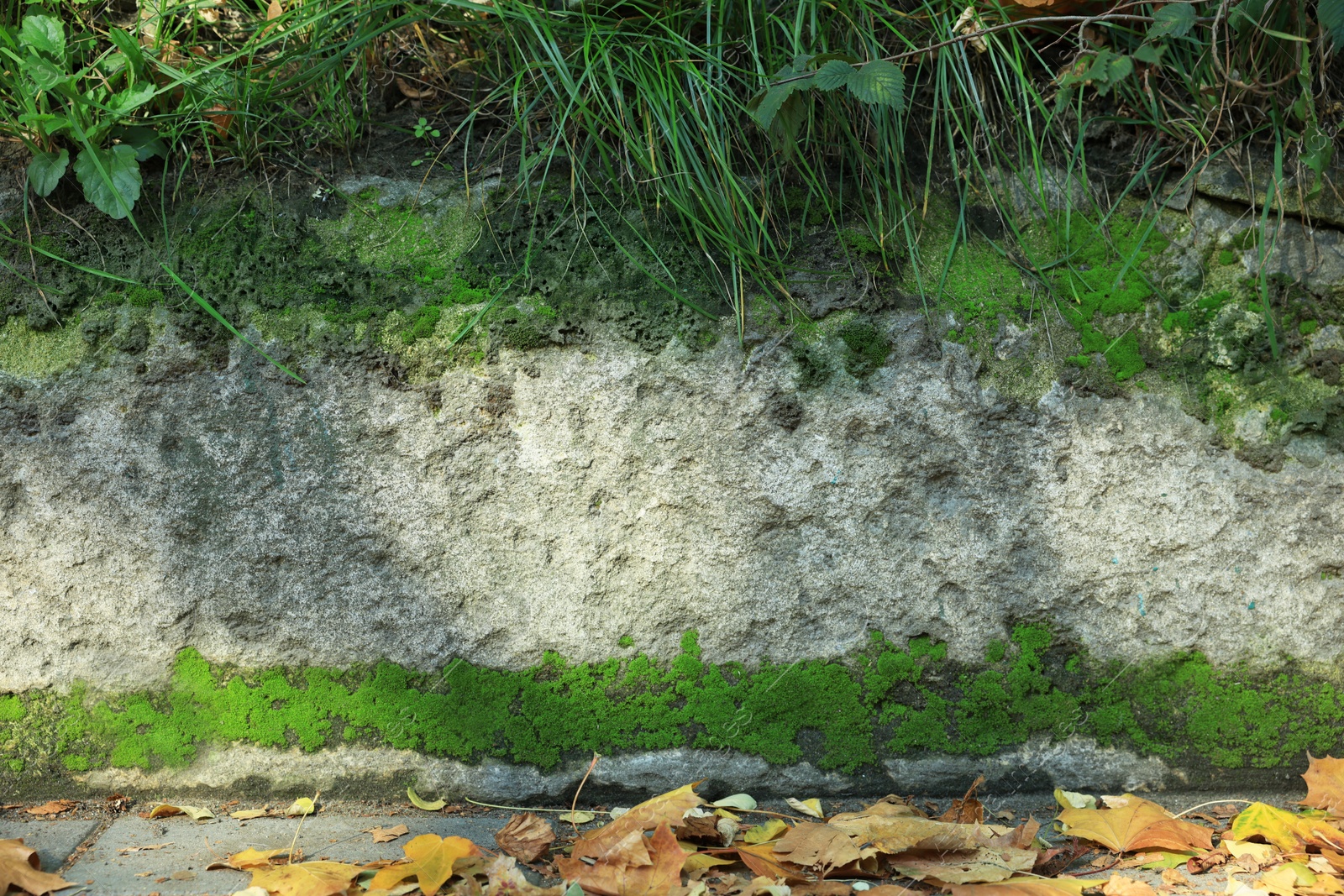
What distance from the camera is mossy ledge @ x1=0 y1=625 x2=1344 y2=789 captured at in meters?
1.70

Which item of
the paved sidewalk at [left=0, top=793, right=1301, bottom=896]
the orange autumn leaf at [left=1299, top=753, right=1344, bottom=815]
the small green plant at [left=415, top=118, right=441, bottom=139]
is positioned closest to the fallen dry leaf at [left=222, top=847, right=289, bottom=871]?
the paved sidewalk at [left=0, top=793, right=1301, bottom=896]

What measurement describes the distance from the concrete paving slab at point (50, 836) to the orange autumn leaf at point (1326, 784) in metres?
2.23

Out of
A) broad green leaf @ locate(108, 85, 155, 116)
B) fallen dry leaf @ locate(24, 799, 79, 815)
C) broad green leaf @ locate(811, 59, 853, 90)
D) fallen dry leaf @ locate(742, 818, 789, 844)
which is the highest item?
broad green leaf @ locate(108, 85, 155, 116)

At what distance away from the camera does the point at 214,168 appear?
1.81 meters

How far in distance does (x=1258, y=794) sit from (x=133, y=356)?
232 centimetres

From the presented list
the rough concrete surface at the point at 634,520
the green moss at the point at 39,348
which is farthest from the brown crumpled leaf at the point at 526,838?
the green moss at the point at 39,348

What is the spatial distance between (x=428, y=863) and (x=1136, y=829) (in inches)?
47.1

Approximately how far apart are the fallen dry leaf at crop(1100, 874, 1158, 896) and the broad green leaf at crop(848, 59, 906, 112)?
131 cm

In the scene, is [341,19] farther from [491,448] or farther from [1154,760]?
[1154,760]

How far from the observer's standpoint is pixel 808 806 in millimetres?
1650

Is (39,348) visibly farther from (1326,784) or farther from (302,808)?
(1326,784)

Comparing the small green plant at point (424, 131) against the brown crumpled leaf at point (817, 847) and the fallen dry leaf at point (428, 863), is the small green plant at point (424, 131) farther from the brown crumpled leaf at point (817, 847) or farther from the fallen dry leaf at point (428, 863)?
the brown crumpled leaf at point (817, 847)

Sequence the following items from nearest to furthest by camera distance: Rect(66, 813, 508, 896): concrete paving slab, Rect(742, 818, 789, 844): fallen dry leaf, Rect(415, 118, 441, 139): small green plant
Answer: Rect(66, 813, 508, 896): concrete paving slab < Rect(742, 818, 789, 844): fallen dry leaf < Rect(415, 118, 441, 139): small green plant

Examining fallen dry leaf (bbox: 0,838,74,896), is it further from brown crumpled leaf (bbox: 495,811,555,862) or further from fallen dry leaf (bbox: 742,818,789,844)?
fallen dry leaf (bbox: 742,818,789,844)
